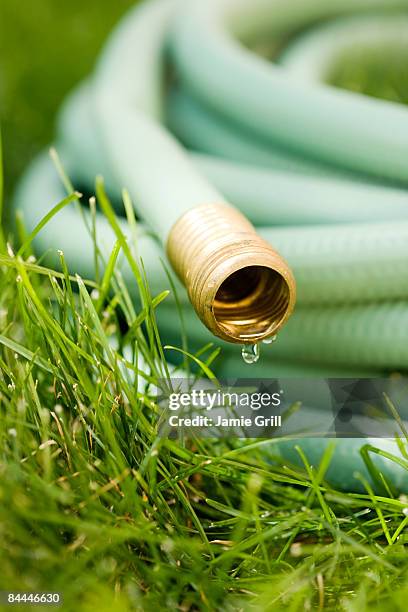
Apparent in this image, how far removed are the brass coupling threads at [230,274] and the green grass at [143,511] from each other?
0.05m

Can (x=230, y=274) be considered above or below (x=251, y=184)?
below

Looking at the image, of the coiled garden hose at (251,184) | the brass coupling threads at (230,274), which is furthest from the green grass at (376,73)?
the brass coupling threads at (230,274)

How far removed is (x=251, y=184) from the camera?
0.96 metres

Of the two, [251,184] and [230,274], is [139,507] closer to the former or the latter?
[230,274]

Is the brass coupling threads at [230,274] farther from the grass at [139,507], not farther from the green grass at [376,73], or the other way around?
the green grass at [376,73]

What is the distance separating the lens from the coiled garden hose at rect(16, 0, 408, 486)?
749 mm

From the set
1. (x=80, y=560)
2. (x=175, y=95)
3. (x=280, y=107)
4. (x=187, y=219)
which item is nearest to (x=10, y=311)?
(x=187, y=219)

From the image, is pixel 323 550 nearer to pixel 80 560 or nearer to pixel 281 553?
pixel 281 553

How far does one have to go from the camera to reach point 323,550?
614 millimetres

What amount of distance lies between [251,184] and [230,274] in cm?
32

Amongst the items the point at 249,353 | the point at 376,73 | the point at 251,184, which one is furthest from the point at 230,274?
the point at 376,73

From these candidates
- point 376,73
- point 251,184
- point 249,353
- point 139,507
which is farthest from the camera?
point 376,73

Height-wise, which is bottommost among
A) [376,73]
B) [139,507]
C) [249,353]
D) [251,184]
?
[139,507]

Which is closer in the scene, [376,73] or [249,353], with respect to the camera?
[249,353]
